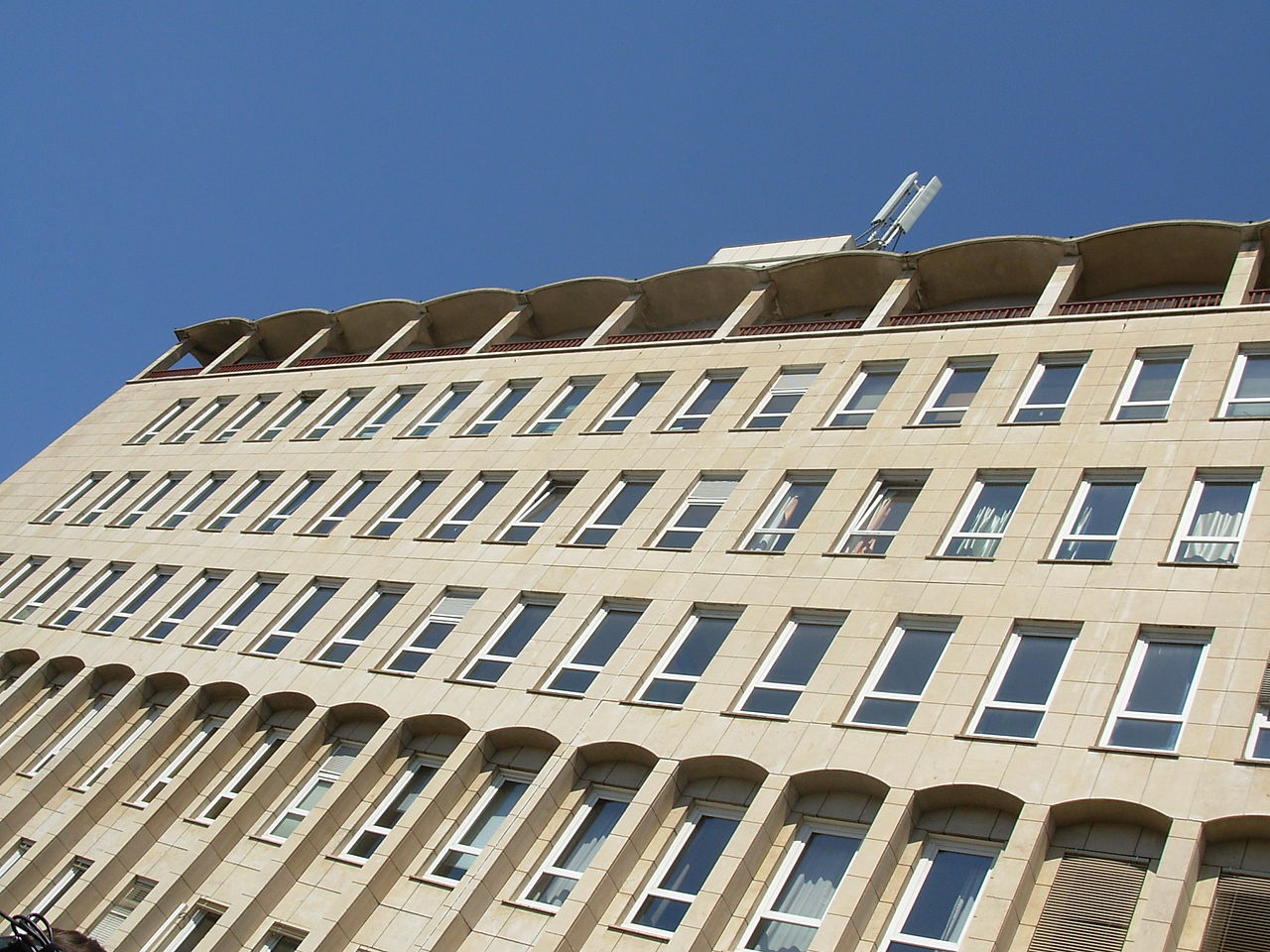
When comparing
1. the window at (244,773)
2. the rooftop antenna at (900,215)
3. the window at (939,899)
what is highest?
the rooftop antenna at (900,215)

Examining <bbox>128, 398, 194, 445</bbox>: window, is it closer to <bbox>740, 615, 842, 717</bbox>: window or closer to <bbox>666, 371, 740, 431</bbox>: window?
<bbox>666, 371, 740, 431</bbox>: window

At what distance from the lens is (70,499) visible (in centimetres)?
4238

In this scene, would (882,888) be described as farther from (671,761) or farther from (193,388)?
(193,388)

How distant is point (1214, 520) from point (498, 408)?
1933cm

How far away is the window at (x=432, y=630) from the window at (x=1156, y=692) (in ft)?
45.9

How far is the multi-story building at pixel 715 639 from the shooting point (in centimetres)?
1994

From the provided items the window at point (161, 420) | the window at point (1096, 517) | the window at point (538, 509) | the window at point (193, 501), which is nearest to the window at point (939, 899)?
the window at point (1096, 517)

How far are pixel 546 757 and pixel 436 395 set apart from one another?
16.0m

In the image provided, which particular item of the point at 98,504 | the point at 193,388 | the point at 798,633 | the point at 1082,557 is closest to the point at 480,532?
the point at 798,633

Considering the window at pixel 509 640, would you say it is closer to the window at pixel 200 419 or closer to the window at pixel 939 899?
the window at pixel 939 899

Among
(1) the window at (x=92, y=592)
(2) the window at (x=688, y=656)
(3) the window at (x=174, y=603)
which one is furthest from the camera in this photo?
(1) the window at (x=92, y=592)

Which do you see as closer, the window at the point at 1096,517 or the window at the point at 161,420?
the window at the point at 1096,517

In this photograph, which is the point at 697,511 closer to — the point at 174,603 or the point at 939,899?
the point at 939,899

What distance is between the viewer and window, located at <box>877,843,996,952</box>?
18.9 metres
